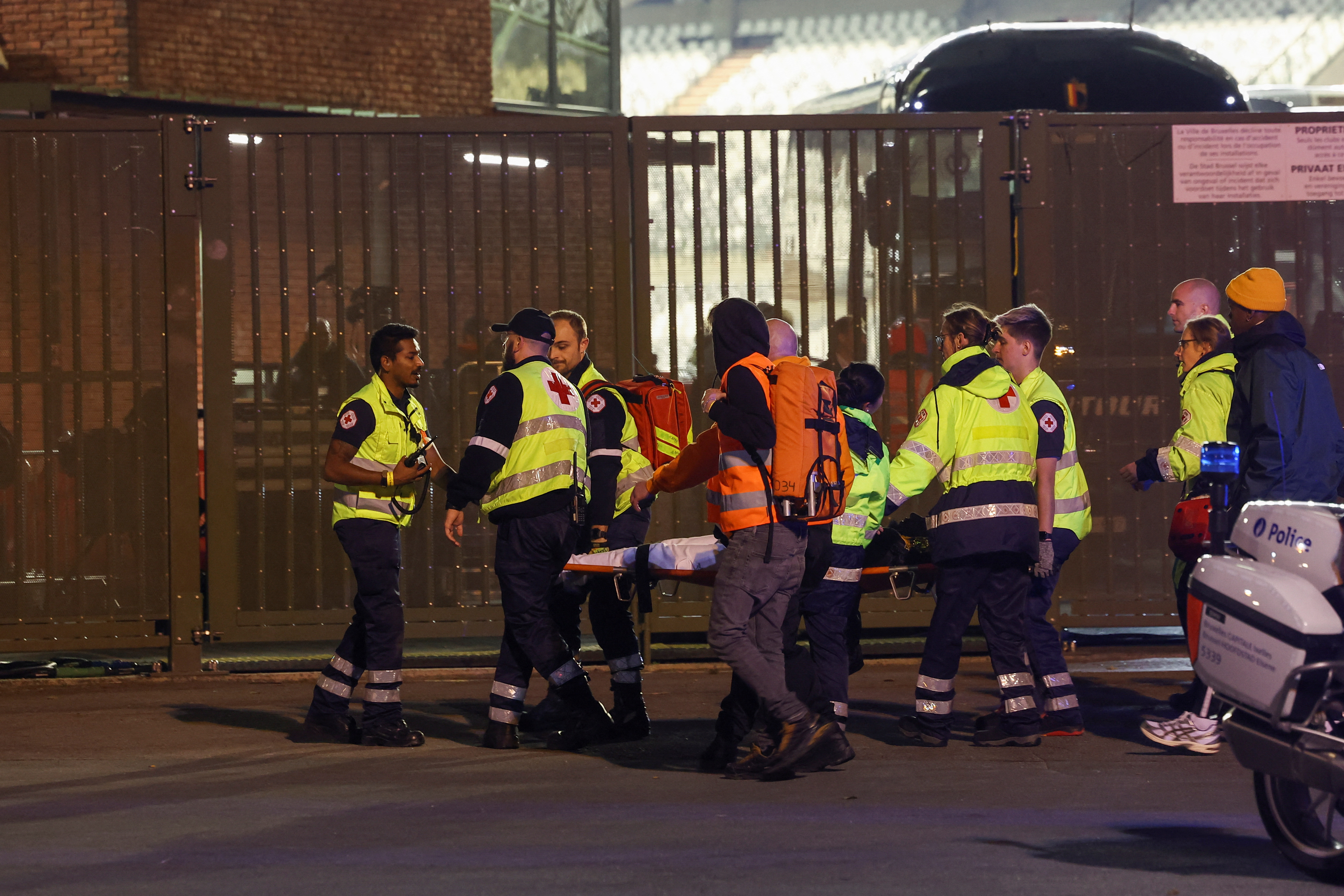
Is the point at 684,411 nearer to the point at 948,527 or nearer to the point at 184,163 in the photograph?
the point at 948,527

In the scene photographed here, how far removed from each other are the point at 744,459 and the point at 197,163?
184 inches

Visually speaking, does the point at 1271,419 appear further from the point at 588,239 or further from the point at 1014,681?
the point at 588,239

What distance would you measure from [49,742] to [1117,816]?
5.06 metres

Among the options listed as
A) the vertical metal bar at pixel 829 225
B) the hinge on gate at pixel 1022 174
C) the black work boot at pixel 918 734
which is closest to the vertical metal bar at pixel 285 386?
the vertical metal bar at pixel 829 225

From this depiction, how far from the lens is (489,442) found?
731 cm

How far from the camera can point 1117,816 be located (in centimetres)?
598

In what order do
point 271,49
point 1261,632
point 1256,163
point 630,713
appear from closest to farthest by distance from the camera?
Result: point 1261,632, point 630,713, point 1256,163, point 271,49

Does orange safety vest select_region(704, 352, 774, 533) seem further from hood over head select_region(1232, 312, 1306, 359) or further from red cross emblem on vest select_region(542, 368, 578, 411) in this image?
hood over head select_region(1232, 312, 1306, 359)

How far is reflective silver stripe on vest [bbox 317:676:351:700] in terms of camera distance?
7.70m

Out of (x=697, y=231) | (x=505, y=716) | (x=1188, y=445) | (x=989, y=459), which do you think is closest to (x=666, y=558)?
(x=505, y=716)

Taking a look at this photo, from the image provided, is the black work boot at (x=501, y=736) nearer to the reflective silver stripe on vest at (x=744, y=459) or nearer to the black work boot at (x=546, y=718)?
the black work boot at (x=546, y=718)

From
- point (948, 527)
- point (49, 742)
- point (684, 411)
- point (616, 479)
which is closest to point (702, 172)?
point (684, 411)

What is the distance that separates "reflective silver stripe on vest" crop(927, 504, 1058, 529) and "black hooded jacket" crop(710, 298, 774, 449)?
109 centimetres

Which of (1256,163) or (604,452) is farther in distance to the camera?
(1256,163)
